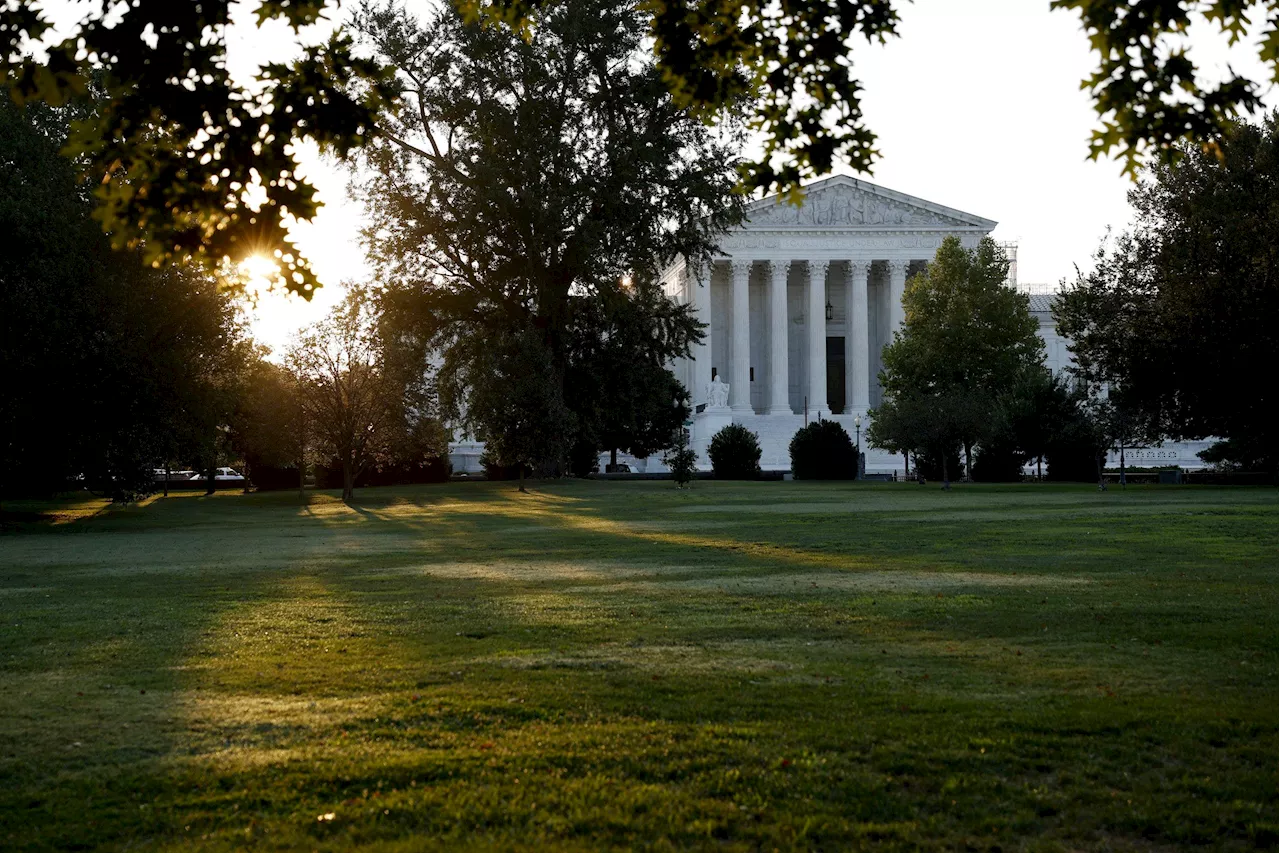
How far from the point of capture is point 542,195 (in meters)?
45.4

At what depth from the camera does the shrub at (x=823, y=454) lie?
7669cm

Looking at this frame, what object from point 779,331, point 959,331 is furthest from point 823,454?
point 779,331

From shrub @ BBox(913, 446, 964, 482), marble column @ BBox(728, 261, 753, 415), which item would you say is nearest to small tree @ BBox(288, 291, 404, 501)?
shrub @ BBox(913, 446, 964, 482)

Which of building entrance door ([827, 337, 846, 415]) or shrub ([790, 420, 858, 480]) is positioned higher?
building entrance door ([827, 337, 846, 415])

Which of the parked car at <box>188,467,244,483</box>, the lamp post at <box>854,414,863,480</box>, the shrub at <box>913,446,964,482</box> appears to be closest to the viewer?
the shrub at <box>913,446,964,482</box>

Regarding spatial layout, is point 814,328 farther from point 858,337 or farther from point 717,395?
point 717,395

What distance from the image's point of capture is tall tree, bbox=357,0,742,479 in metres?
45.3

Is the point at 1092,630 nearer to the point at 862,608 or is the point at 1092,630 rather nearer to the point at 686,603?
the point at 862,608

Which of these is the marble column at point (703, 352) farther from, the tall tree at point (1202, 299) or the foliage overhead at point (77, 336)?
the foliage overhead at point (77, 336)

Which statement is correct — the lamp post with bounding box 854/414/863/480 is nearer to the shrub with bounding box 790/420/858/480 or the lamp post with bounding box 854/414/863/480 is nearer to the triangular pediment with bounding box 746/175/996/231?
the shrub with bounding box 790/420/858/480

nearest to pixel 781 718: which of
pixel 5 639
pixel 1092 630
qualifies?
pixel 1092 630

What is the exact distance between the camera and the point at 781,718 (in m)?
8.77

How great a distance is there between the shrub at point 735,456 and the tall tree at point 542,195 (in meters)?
25.9

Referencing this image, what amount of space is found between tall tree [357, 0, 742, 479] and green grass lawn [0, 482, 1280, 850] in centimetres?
2603
